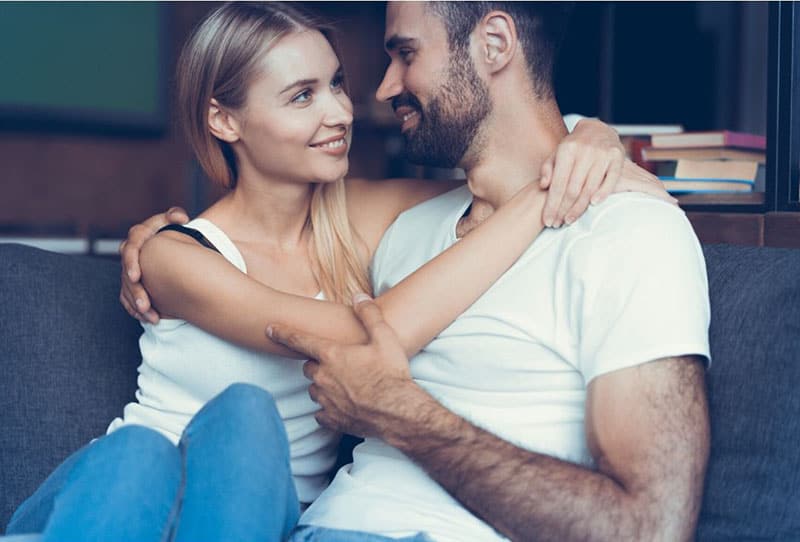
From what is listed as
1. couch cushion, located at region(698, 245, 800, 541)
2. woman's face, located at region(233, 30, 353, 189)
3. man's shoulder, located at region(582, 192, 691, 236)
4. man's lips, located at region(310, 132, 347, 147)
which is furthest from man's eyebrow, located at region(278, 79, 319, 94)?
couch cushion, located at region(698, 245, 800, 541)

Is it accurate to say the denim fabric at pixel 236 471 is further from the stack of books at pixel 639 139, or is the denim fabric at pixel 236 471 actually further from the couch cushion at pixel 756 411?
the stack of books at pixel 639 139

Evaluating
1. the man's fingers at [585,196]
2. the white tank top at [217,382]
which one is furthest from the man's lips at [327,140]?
the man's fingers at [585,196]

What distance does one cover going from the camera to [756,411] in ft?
4.20

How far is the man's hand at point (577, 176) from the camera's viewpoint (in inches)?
55.2

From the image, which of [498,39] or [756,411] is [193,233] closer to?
[498,39]

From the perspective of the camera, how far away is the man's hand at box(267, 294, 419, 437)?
135 cm

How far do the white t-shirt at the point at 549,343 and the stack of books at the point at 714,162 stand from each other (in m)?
0.55

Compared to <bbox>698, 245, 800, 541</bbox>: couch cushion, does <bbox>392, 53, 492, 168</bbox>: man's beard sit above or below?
above

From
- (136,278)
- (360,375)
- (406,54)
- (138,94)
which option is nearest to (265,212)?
(136,278)

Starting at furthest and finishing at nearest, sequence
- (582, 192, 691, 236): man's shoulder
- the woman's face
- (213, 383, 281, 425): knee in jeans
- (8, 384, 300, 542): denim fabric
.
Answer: the woman's face → (582, 192, 691, 236): man's shoulder → (213, 383, 281, 425): knee in jeans → (8, 384, 300, 542): denim fabric

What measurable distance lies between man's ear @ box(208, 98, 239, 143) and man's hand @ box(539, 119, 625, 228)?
2.13 feet

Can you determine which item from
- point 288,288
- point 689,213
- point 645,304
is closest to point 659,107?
point 689,213

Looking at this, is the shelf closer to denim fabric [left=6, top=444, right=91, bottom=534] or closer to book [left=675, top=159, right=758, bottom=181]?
book [left=675, top=159, right=758, bottom=181]

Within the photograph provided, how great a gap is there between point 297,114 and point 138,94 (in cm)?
309
